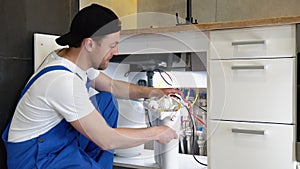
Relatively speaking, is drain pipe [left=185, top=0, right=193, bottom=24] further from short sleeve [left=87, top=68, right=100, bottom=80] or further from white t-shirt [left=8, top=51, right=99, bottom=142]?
white t-shirt [left=8, top=51, right=99, bottom=142]

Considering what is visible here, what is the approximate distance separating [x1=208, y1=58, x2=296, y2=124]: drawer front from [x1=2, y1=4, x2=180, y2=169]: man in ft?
0.82

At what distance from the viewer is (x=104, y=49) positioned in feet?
4.49

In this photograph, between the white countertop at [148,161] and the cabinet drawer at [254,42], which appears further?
the white countertop at [148,161]

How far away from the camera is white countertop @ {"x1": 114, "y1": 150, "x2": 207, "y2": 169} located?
178 cm

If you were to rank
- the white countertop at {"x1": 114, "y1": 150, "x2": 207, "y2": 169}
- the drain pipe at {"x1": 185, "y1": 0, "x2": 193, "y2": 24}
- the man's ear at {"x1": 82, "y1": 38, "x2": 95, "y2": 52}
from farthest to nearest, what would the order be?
the drain pipe at {"x1": 185, "y1": 0, "x2": 193, "y2": 24} → the white countertop at {"x1": 114, "y1": 150, "x2": 207, "y2": 169} → the man's ear at {"x1": 82, "y1": 38, "x2": 95, "y2": 52}

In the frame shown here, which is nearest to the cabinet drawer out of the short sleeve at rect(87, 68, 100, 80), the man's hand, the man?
the man's hand

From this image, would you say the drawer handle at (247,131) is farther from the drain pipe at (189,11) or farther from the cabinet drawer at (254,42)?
the drain pipe at (189,11)

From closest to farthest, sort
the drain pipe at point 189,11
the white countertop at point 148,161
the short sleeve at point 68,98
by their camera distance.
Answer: the short sleeve at point 68,98
the white countertop at point 148,161
the drain pipe at point 189,11

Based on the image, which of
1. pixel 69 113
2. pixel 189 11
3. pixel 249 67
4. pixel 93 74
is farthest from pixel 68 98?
pixel 189 11

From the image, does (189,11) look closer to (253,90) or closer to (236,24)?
(236,24)

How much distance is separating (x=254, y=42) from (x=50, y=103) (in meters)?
0.79

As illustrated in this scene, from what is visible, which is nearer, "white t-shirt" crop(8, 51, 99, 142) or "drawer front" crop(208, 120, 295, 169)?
"white t-shirt" crop(8, 51, 99, 142)

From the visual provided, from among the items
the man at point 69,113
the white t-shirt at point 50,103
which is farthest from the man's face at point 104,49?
the white t-shirt at point 50,103

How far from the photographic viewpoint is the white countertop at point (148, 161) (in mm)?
1784
